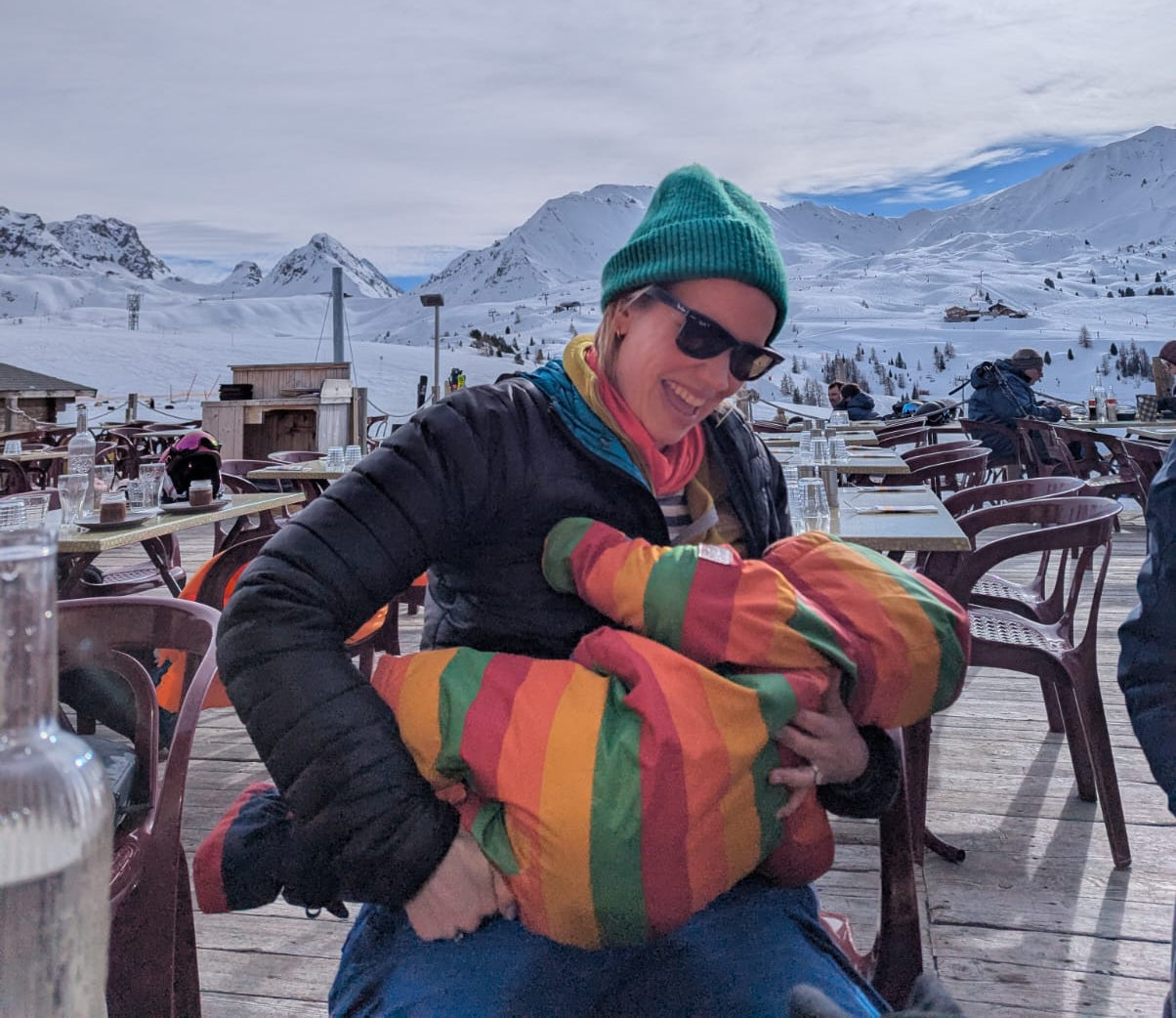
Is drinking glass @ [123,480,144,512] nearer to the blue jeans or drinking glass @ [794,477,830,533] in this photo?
drinking glass @ [794,477,830,533]

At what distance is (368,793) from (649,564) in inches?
14.5

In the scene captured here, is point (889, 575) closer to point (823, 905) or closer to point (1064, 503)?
point (823, 905)

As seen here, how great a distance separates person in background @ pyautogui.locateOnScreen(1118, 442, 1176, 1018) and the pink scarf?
54cm

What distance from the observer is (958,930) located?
6.44 ft

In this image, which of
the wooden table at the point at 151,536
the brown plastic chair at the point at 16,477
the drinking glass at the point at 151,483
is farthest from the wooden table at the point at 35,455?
the drinking glass at the point at 151,483

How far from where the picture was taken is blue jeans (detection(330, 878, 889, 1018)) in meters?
0.95

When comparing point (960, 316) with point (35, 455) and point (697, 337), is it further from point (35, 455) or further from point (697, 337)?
point (697, 337)

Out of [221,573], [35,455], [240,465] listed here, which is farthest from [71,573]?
[35,455]

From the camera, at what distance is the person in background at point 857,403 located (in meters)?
11.3

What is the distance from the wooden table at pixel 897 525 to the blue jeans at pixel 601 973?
4.42 ft

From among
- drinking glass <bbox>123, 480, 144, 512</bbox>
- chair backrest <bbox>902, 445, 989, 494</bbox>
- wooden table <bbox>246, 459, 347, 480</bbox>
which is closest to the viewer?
drinking glass <bbox>123, 480, 144, 512</bbox>

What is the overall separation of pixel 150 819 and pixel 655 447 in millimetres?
955

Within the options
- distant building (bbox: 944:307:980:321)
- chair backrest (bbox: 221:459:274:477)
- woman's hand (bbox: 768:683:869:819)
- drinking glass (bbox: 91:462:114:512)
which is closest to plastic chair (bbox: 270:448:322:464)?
chair backrest (bbox: 221:459:274:477)

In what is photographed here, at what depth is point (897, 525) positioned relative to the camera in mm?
2512
